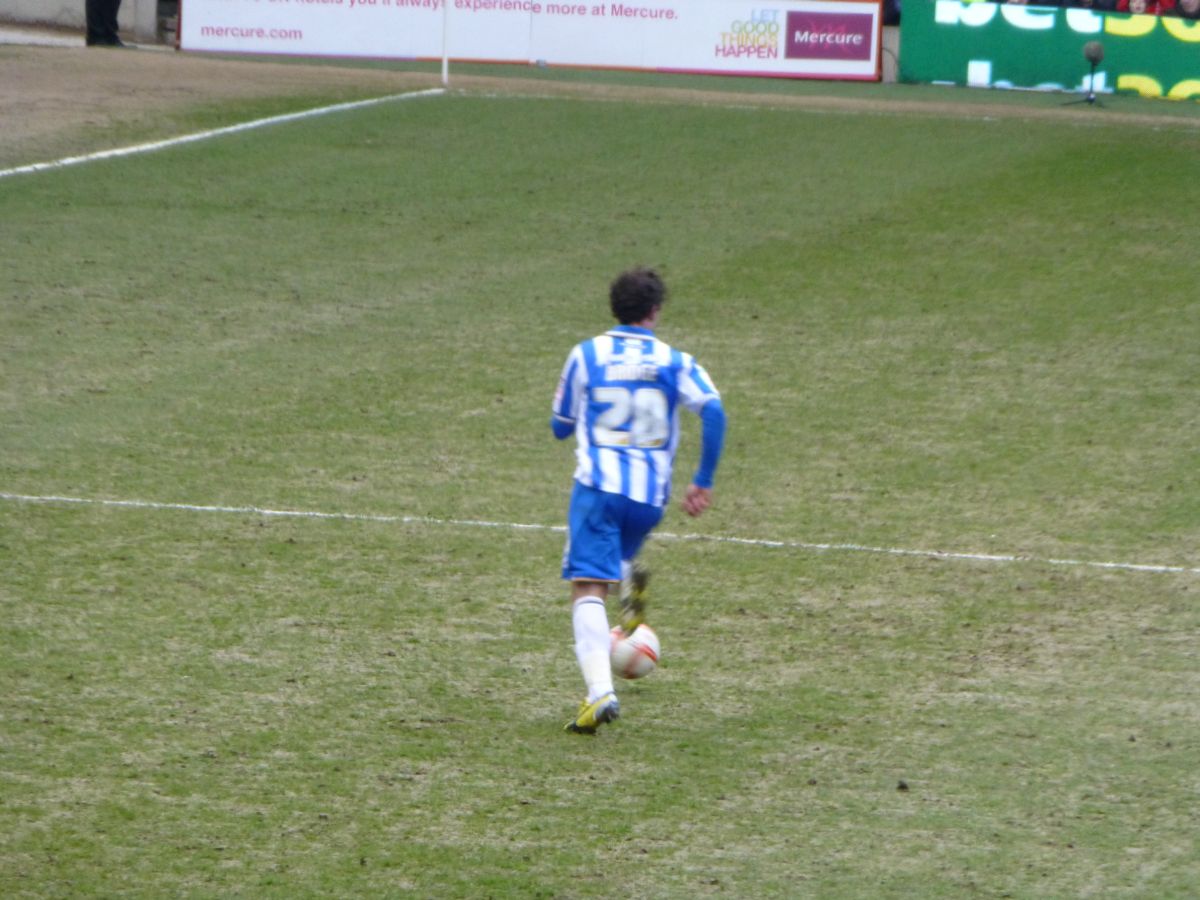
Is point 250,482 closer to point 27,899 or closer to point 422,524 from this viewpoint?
point 422,524

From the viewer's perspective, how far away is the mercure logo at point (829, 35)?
29141mm

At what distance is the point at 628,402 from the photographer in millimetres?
6922

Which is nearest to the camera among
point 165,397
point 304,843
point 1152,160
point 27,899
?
point 27,899

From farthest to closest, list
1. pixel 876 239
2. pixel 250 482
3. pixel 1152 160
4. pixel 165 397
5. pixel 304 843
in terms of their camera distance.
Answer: pixel 1152 160
pixel 876 239
pixel 165 397
pixel 250 482
pixel 304 843

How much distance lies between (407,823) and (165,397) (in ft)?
22.0

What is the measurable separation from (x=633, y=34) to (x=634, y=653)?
2306 centimetres

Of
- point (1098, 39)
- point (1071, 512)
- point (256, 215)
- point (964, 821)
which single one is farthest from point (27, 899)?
point (1098, 39)

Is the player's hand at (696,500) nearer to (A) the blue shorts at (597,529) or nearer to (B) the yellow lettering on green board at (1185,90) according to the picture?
(A) the blue shorts at (597,529)

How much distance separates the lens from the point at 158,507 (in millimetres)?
9750

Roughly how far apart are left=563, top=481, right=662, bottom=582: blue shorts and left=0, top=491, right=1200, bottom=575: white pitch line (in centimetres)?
261

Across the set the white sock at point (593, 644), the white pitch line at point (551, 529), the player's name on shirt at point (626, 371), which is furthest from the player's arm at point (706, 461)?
the white pitch line at point (551, 529)

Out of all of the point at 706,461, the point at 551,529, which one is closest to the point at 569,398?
the point at 706,461

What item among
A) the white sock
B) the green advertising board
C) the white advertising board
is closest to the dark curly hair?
the white sock

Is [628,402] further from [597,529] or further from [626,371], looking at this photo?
[597,529]
